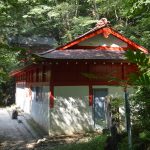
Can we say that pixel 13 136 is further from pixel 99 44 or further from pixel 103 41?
pixel 103 41

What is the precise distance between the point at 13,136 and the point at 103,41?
7061 mm

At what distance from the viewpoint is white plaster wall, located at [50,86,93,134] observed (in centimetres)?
1598

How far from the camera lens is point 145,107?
844 cm

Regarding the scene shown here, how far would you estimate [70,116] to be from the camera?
53.3 ft

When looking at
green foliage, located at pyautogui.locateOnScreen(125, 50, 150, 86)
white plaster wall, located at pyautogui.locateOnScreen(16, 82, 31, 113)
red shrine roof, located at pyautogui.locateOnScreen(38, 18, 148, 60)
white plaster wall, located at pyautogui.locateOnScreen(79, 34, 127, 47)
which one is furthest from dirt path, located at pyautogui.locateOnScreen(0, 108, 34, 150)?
green foliage, located at pyautogui.locateOnScreen(125, 50, 150, 86)

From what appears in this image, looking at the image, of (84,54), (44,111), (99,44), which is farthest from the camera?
(99,44)

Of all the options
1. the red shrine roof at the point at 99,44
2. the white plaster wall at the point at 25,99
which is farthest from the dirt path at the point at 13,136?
the red shrine roof at the point at 99,44

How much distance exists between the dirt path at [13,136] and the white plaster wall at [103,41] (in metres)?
5.82

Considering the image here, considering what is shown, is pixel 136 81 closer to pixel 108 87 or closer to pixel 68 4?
pixel 108 87

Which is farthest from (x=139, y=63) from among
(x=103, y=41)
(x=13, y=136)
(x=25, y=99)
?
(x=25, y=99)

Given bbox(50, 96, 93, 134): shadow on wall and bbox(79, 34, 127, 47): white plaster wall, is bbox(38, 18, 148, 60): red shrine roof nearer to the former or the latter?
bbox(79, 34, 127, 47): white plaster wall

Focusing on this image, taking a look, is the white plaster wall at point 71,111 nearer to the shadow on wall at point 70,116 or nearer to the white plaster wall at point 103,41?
the shadow on wall at point 70,116

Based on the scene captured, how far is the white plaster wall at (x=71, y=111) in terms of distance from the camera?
15977 millimetres

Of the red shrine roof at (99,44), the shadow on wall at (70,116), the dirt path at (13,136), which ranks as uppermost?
the red shrine roof at (99,44)
